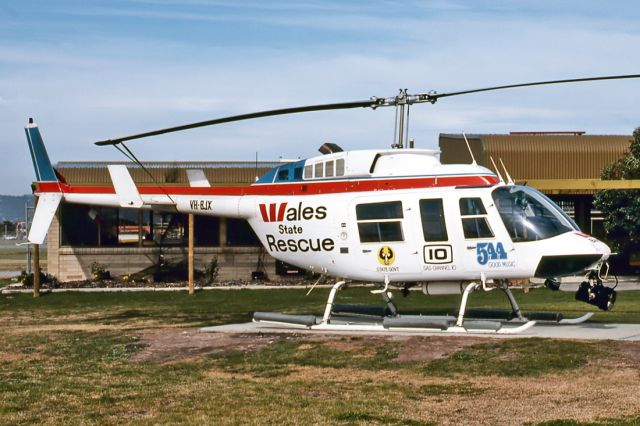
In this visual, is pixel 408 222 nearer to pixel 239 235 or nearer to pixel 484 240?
pixel 484 240

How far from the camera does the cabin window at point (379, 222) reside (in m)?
19.8

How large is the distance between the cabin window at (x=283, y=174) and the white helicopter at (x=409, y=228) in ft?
0.17

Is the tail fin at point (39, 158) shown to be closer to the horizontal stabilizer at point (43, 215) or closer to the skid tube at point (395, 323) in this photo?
the horizontal stabilizer at point (43, 215)

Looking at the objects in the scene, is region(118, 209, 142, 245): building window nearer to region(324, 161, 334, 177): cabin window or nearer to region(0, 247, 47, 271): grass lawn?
region(324, 161, 334, 177): cabin window

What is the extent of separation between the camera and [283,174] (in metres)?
21.5

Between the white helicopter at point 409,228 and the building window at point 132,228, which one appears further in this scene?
the building window at point 132,228

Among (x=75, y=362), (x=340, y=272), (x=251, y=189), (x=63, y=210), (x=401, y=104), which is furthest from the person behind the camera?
(x=63, y=210)

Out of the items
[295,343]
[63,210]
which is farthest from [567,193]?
[295,343]

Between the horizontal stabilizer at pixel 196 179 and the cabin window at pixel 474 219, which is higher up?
the horizontal stabilizer at pixel 196 179

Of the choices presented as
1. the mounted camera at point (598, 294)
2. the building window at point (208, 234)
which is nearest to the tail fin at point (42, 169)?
the mounted camera at point (598, 294)

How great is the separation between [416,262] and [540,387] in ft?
19.9

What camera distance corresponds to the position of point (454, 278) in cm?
1948

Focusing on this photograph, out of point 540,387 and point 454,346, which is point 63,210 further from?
point 540,387

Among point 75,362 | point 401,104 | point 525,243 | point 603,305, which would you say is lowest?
point 75,362
